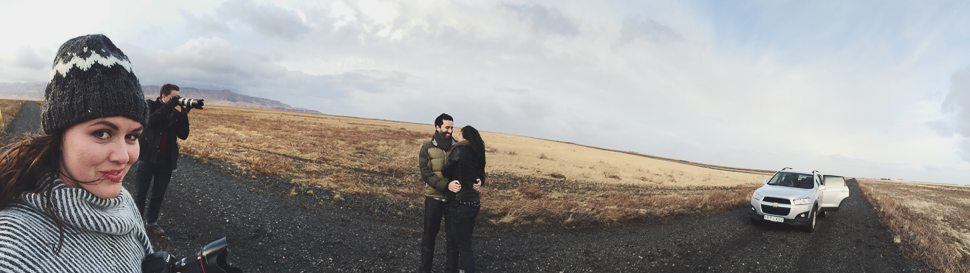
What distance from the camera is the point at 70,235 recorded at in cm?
123

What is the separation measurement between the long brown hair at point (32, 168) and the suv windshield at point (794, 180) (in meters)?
16.7

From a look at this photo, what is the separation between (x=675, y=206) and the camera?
1423cm

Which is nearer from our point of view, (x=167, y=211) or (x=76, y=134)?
(x=76, y=134)

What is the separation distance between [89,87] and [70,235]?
0.54 meters

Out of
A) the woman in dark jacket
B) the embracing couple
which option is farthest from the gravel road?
the woman in dark jacket

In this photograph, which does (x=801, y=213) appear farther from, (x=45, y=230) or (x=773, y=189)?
(x=45, y=230)

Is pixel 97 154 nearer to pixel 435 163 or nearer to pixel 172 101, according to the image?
pixel 435 163

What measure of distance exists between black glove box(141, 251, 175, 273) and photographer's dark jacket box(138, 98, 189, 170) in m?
5.42

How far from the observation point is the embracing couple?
17.3 ft

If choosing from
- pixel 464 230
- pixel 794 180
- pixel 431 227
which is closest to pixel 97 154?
pixel 464 230

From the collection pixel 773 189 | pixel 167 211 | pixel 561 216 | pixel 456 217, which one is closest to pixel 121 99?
pixel 456 217

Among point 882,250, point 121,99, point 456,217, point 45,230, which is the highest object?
point 121,99

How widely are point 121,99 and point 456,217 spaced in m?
4.22

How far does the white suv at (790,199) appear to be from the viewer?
11.1 m
